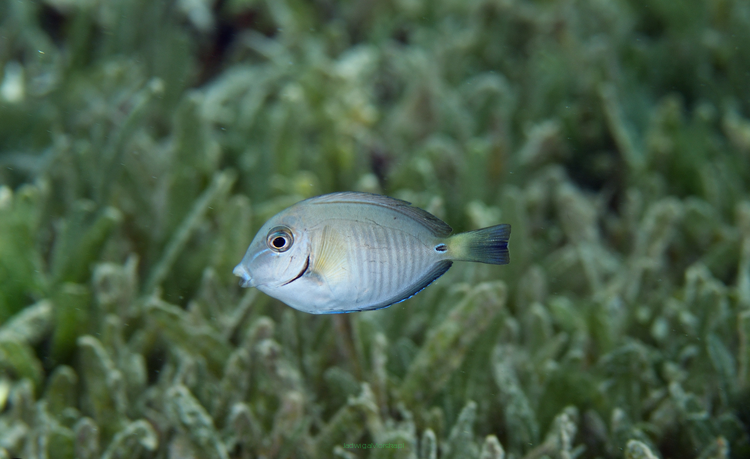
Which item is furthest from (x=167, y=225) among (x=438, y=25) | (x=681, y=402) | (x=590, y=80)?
(x=438, y=25)

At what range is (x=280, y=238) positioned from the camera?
124 centimetres

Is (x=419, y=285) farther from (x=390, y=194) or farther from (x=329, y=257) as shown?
(x=390, y=194)

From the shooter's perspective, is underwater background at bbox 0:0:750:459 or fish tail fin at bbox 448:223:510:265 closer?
fish tail fin at bbox 448:223:510:265

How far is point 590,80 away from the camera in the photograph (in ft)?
13.3

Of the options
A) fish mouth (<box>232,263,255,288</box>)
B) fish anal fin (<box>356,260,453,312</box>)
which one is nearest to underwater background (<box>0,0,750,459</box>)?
fish anal fin (<box>356,260,453,312</box>)

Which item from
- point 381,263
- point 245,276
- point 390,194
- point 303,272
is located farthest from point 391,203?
point 390,194

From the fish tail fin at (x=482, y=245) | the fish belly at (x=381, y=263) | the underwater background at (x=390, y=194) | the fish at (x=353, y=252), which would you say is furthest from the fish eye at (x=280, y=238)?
the underwater background at (x=390, y=194)

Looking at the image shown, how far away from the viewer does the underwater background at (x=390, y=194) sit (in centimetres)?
207

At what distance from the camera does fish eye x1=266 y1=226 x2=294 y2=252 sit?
48.9 inches

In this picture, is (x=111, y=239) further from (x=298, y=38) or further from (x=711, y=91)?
(x=711, y=91)

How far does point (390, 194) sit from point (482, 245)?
194 centimetres

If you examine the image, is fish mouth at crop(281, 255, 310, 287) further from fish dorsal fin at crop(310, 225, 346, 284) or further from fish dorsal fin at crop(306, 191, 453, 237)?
fish dorsal fin at crop(306, 191, 453, 237)

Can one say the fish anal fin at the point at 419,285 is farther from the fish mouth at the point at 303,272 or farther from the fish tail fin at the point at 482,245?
the fish mouth at the point at 303,272

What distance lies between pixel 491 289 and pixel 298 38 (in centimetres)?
338
